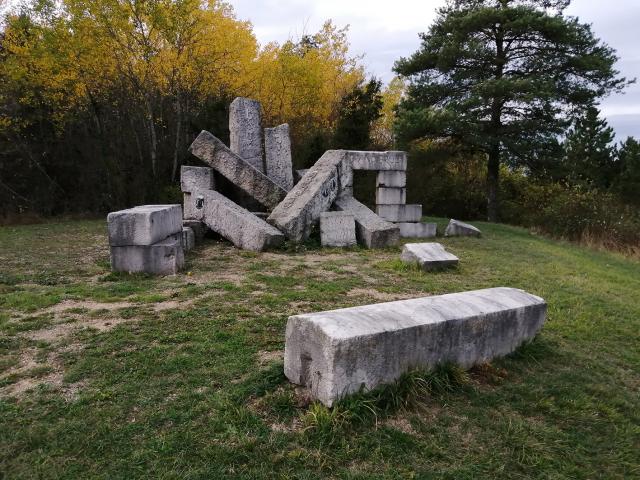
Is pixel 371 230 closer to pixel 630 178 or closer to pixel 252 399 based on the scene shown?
pixel 252 399

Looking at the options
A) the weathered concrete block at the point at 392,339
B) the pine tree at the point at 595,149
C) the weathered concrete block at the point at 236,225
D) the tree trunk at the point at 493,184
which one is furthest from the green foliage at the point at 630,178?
the weathered concrete block at the point at 392,339

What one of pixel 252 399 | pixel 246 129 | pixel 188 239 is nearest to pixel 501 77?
pixel 246 129

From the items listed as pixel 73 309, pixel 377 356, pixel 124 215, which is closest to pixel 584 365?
pixel 377 356

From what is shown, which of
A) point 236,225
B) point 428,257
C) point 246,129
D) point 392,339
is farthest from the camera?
point 246,129

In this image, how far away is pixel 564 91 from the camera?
50.6 ft

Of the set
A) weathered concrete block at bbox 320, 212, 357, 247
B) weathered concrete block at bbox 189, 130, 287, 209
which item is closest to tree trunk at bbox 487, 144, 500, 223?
weathered concrete block at bbox 320, 212, 357, 247

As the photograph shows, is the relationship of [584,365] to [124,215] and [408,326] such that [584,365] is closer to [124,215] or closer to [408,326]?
[408,326]

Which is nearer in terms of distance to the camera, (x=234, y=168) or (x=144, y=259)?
(x=144, y=259)

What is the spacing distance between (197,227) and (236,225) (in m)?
1.00

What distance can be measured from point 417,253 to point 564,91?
1189 centimetres

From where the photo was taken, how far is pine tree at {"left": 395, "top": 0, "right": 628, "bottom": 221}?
1480 cm

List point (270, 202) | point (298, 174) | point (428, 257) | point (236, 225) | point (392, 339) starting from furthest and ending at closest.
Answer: point (298, 174) < point (270, 202) < point (236, 225) < point (428, 257) < point (392, 339)

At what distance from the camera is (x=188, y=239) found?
8117 mm

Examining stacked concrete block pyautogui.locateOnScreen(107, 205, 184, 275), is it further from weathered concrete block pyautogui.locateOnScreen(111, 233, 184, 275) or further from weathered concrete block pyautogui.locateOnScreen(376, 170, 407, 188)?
weathered concrete block pyautogui.locateOnScreen(376, 170, 407, 188)
